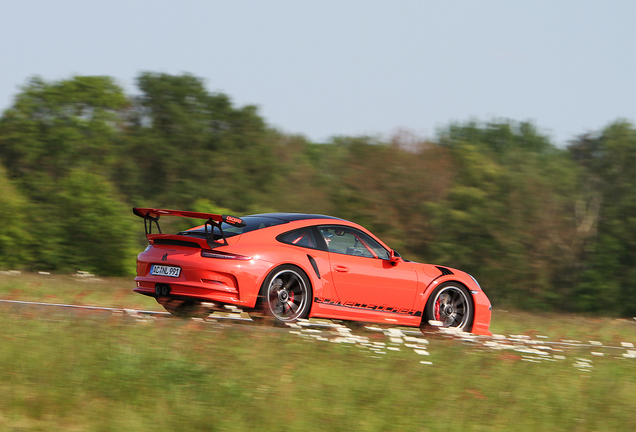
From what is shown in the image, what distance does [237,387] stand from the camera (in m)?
4.93

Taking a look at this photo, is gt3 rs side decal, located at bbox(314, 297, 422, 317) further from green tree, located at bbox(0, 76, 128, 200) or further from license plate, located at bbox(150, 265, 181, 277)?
green tree, located at bbox(0, 76, 128, 200)

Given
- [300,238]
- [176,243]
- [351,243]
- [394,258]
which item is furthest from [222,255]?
[394,258]

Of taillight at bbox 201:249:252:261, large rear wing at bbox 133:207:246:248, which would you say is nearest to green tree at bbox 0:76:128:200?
large rear wing at bbox 133:207:246:248

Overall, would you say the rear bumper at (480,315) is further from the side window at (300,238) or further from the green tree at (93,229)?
the green tree at (93,229)

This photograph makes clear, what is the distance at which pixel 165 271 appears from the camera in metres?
7.68

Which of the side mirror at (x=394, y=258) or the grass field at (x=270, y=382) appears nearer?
the grass field at (x=270, y=382)

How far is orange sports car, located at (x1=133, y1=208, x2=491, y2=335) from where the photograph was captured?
24.3ft

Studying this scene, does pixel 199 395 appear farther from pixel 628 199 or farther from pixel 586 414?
pixel 628 199

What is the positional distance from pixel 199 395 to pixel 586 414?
2954 mm

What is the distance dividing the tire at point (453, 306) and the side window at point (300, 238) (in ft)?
A: 6.34

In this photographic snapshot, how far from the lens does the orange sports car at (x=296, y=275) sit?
24.3ft

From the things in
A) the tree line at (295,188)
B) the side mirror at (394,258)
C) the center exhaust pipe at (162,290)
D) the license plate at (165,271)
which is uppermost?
the tree line at (295,188)

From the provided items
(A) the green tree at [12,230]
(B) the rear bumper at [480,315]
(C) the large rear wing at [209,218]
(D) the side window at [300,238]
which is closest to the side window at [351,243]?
(D) the side window at [300,238]

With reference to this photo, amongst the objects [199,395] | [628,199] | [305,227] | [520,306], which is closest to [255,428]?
[199,395]
